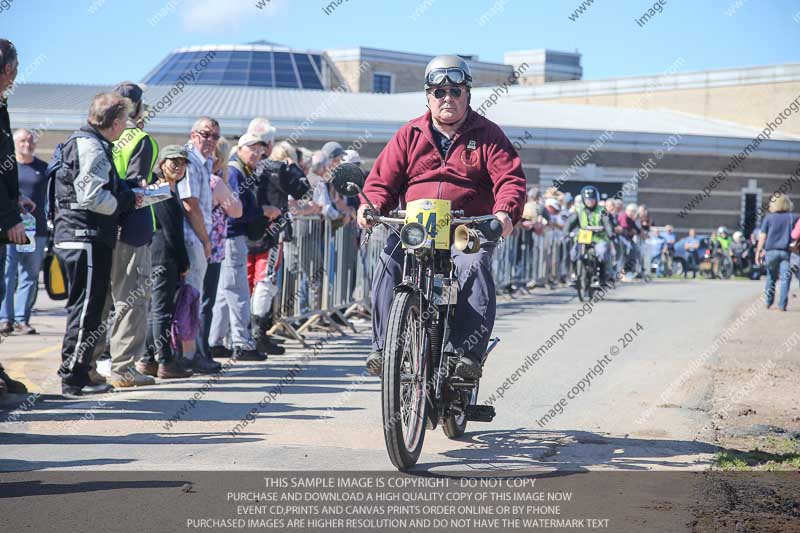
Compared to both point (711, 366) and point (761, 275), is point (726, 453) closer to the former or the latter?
point (711, 366)

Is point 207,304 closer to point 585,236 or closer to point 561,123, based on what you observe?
point 585,236

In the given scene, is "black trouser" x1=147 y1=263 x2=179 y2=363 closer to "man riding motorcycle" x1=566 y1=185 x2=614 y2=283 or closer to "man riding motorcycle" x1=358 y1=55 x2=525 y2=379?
"man riding motorcycle" x1=358 y1=55 x2=525 y2=379

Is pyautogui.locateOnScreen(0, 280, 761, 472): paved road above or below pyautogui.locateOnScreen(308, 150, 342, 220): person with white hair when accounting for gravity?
below

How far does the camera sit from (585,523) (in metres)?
4.98

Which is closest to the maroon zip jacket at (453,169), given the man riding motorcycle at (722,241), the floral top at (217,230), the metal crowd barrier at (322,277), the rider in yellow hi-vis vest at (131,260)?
the rider in yellow hi-vis vest at (131,260)

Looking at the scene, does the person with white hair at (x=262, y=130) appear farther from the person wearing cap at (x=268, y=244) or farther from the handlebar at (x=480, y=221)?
the handlebar at (x=480, y=221)

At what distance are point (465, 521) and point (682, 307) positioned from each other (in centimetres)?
1565

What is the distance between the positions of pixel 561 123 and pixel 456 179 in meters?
39.9

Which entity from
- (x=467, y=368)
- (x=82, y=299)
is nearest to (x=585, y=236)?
(x=82, y=299)

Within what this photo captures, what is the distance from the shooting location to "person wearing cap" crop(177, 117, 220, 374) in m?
9.48

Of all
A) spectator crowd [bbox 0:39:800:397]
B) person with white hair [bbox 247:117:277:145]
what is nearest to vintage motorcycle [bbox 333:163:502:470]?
spectator crowd [bbox 0:39:800:397]

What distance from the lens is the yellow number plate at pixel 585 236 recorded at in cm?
2105

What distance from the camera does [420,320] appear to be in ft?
20.1

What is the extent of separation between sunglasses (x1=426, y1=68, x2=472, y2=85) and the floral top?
3869 mm
